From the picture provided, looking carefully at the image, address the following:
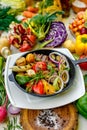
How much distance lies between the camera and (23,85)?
39.5 inches

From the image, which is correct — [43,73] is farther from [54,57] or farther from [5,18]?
[5,18]

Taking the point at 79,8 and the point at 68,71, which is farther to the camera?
the point at 79,8

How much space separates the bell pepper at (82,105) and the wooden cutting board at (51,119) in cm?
2

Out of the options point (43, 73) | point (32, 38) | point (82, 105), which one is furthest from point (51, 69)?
point (32, 38)

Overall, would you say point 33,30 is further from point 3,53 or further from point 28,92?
point 28,92

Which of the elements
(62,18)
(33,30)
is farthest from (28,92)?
(62,18)

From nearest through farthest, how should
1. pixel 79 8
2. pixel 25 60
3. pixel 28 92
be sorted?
pixel 28 92 < pixel 25 60 < pixel 79 8

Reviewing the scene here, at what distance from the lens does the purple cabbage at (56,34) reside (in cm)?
129

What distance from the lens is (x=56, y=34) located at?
1.31 meters

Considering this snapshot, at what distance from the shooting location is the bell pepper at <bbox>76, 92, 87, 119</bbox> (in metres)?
0.98

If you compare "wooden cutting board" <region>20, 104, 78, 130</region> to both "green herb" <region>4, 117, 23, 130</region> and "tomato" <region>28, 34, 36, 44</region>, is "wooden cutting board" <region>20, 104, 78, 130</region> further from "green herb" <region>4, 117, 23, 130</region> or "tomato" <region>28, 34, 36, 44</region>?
→ "tomato" <region>28, 34, 36, 44</region>

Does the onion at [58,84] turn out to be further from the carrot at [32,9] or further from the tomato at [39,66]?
the carrot at [32,9]

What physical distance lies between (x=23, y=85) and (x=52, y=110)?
133 millimetres

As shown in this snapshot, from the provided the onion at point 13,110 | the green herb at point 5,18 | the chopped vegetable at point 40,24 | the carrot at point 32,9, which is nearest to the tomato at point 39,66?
the onion at point 13,110
